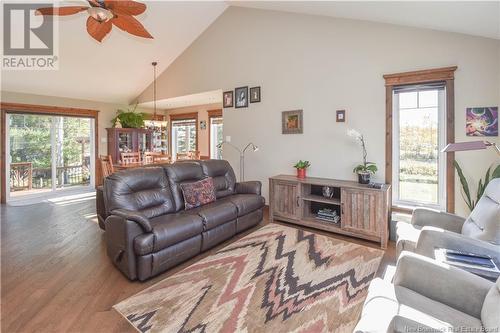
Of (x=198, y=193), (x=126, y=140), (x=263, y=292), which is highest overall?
(x=126, y=140)

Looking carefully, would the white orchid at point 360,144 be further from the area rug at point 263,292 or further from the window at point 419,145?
the area rug at point 263,292

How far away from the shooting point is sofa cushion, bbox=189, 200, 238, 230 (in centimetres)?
300

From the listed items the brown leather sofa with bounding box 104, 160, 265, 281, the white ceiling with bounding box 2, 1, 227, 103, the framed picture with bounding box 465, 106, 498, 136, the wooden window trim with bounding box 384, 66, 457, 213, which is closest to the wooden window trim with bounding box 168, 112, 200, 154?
the white ceiling with bounding box 2, 1, 227, 103

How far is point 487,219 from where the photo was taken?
199cm

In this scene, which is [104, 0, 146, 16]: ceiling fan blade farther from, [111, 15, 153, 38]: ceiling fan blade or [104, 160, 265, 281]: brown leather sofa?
[104, 160, 265, 281]: brown leather sofa

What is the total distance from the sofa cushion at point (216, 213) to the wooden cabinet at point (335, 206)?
97 centimetres

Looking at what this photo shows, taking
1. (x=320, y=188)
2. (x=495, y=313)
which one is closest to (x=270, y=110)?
(x=320, y=188)

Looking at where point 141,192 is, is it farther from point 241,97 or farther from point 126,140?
point 126,140

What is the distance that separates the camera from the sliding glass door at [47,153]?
227 inches

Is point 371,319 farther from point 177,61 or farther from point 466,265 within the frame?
point 177,61

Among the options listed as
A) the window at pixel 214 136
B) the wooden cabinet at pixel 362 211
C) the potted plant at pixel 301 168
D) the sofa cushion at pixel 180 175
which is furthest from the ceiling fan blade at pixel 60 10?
the window at pixel 214 136

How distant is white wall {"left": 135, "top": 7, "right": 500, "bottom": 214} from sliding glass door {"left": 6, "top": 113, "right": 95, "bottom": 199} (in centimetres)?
363

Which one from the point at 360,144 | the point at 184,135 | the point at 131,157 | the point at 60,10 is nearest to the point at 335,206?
the point at 360,144

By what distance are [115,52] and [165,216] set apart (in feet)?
13.6
